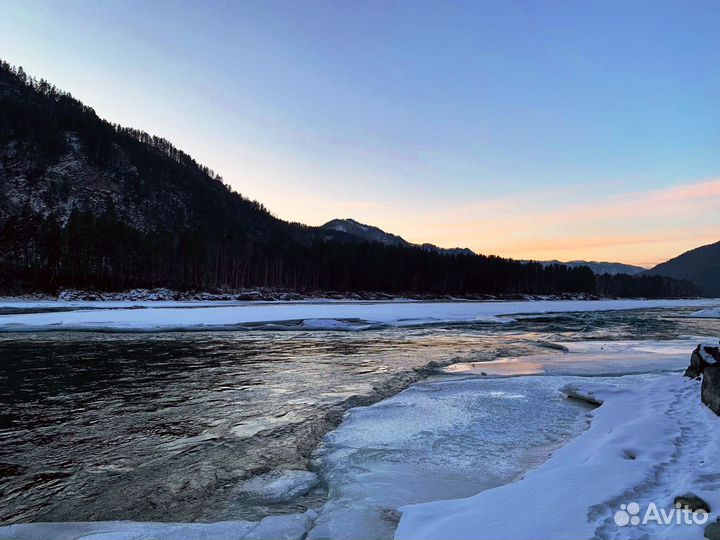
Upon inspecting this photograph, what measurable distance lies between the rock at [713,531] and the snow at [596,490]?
51mm

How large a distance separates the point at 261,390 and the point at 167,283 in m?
76.3

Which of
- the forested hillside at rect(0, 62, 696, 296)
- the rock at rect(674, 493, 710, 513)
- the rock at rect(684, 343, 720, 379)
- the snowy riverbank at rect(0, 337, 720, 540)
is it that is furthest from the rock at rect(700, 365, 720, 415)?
the forested hillside at rect(0, 62, 696, 296)

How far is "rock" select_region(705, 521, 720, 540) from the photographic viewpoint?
3109 millimetres

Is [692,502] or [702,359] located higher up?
[702,359]

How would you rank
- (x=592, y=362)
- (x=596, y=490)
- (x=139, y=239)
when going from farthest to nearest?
(x=139, y=239) < (x=592, y=362) < (x=596, y=490)

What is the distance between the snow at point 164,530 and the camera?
391cm

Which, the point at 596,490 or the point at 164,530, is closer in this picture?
the point at 164,530

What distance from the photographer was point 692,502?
3.76 m

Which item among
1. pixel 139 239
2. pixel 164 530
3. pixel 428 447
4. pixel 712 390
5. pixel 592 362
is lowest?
pixel 592 362

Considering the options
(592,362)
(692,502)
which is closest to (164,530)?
(692,502)

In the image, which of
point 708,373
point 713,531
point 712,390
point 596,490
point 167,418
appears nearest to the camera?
point 713,531

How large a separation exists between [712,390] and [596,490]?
5.33 metres

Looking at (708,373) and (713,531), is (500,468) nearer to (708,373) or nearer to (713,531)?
(713,531)

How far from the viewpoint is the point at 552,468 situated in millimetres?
5309
